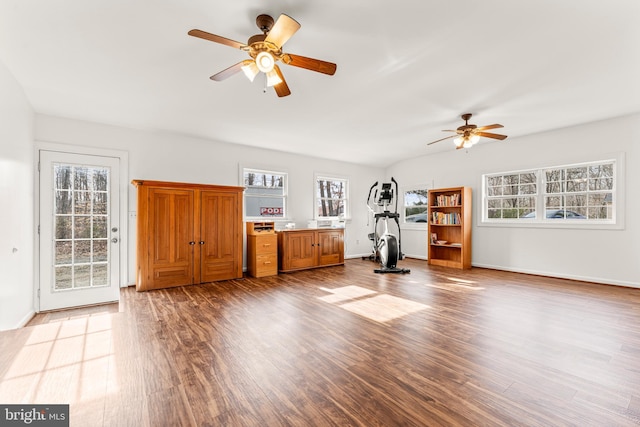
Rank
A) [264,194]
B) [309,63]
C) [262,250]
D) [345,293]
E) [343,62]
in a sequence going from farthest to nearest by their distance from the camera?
[264,194]
[262,250]
[345,293]
[343,62]
[309,63]

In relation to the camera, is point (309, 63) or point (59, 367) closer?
point (59, 367)

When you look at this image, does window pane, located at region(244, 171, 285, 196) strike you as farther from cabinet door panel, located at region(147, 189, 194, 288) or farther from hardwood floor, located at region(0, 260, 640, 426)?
hardwood floor, located at region(0, 260, 640, 426)

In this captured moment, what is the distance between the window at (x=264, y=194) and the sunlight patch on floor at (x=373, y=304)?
2.55 m

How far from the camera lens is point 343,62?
2.88m

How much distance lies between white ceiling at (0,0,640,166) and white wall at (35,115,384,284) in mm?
298

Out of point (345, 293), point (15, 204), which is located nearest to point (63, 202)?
point (15, 204)

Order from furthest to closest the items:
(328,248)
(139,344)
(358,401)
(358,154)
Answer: (358,154) → (328,248) → (139,344) → (358,401)

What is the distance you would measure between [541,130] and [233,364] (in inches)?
249

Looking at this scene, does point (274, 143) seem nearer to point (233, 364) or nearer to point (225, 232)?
point (225, 232)

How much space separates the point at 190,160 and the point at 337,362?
14.9 feet

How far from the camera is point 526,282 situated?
4.89 m

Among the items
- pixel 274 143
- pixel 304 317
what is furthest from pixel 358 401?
pixel 274 143

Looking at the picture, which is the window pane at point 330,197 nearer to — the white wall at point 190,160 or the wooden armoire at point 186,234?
the white wall at point 190,160

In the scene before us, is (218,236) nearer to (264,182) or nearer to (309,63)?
(264,182)
